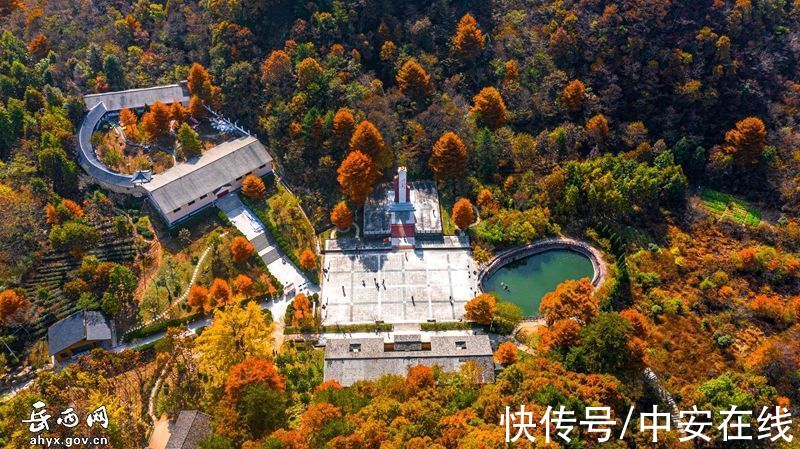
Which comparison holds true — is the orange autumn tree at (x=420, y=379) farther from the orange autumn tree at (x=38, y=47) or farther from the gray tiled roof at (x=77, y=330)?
the orange autumn tree at (x=38, y=47)

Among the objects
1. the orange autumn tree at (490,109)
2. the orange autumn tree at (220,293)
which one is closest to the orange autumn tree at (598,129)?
Answer: the orange autumn tree at (490,109)

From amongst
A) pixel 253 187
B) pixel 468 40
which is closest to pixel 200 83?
pixel 253 187


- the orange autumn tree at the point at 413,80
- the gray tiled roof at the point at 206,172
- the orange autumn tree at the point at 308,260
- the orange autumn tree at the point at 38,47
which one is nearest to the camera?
the orange autumn tree at the point at 308,260

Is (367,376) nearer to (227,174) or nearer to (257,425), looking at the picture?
(257,425)

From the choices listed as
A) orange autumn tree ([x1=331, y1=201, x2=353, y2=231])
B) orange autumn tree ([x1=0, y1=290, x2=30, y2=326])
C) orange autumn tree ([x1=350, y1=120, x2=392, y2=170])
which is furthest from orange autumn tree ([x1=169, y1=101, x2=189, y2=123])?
orange autumn tree ([x1=0, y1=290, x2=30, y2=326])

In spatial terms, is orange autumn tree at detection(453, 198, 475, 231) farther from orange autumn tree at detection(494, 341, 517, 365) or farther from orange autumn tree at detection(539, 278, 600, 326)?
orange autumn tree at detection(494, 341, 517, 365)

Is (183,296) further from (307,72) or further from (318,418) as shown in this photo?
(307,72)
